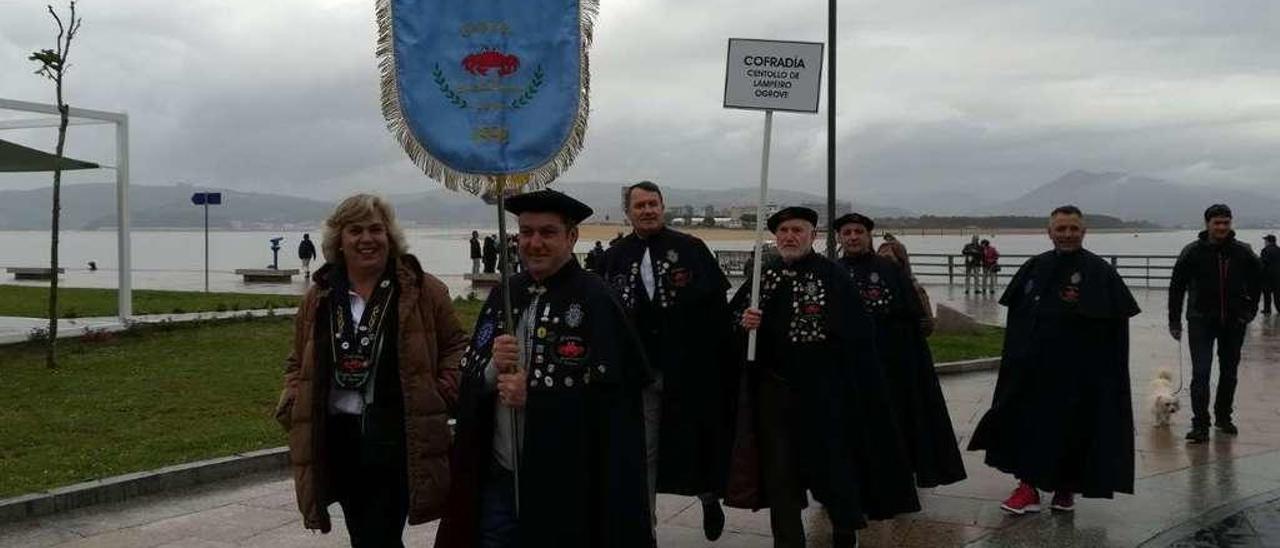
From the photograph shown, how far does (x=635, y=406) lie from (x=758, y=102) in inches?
111

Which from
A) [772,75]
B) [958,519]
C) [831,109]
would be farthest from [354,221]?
[831,109]

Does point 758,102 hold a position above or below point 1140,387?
above

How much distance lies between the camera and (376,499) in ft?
14.1

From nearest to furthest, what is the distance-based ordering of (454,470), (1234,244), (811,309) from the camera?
(454,470) → (811,309) → (1234,244)

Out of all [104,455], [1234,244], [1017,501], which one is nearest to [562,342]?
[1017,501]

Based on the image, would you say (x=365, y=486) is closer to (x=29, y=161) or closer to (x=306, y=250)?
(x=29, y=161)

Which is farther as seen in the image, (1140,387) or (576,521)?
(1140,387)

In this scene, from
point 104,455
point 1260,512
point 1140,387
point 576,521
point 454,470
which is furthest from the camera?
point 1140,387

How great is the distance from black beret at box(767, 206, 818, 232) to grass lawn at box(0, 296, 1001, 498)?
4.51m

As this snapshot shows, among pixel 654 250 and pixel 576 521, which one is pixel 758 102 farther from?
pixel 576 521

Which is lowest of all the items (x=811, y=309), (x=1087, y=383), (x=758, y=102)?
(x=1087, y=383)

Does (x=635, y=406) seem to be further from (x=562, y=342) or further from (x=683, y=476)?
(x=683, y=476)

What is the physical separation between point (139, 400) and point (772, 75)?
22.8 feet

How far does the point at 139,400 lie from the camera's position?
414 inches
